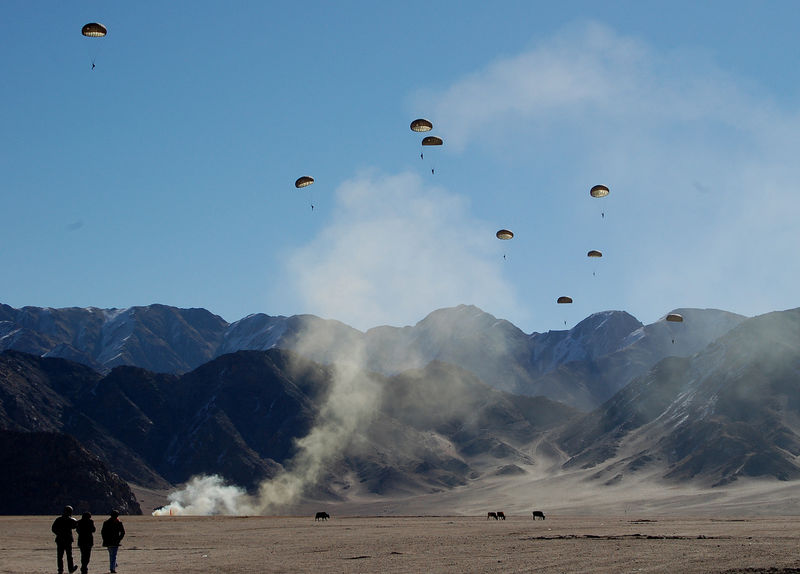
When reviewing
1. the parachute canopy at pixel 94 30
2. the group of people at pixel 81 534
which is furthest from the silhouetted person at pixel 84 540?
the parachute canopy at pixel 94 30

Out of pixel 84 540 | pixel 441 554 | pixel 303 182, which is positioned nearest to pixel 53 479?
pixel 303 182

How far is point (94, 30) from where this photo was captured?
6009 centimetres

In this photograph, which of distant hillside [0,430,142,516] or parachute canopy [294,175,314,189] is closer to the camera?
parachute canopy [294,175,314,189]

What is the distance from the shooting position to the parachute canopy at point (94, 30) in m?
59.5

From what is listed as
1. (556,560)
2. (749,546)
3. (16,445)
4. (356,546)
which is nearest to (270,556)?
(356,546)

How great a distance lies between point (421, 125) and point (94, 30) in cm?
2663

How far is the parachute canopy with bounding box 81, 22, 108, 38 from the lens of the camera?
195ft

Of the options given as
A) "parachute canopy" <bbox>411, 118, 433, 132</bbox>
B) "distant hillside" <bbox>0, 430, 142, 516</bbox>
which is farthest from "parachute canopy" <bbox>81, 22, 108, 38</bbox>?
"distant hillside" <bbox>0, 430, 142, 516</bbox>

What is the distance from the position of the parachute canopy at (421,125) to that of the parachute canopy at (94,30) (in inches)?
993

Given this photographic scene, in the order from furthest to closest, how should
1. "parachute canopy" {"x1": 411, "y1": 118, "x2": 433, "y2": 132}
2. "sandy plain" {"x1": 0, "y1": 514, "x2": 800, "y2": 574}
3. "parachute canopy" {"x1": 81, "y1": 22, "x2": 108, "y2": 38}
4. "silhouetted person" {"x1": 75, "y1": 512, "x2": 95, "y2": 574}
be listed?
"parachute canopy" {"x1": 411, "y1": 118, "x2": 433, "y2": 132}
"parachute canopy" {"x1": 81, "y1": 22, "x2": 108, "y2": 38}
"sandy plain" {"x1": 0, "y1": 514, "x2": 800, "y2": 574}
"silhouetted person" {"x1": 75, "y1": 512, "x2": 95, "y2": 574}

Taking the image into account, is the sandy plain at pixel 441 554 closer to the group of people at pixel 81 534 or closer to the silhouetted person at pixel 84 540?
the group of people at pixel 81 534

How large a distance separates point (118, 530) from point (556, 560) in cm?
1719

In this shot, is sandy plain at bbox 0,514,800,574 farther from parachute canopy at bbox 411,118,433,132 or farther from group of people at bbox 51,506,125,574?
parachute canopy at bbox 411,118,433,132

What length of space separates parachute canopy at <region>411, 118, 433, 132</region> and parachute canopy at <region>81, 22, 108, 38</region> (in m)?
25.2
